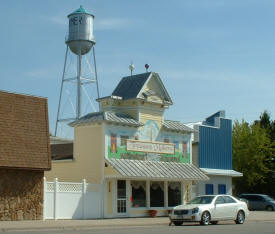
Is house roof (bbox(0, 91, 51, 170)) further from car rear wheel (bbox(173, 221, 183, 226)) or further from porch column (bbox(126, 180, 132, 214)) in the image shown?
car rear wheel (bbox(173, 221, 183, 226))

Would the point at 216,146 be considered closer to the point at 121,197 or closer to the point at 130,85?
the point at 130,85

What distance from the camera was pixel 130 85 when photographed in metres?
35.1

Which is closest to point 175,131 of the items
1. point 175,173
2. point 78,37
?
point 175,173

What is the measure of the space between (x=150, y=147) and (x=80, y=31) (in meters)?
21.2

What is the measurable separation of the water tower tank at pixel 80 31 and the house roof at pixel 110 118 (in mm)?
20140

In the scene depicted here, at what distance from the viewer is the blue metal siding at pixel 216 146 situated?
40.5 metres

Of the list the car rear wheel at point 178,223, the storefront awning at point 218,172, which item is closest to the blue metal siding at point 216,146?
the storefront awning at point 218,172

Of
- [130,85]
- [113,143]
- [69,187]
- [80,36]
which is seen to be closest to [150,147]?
[113,143]

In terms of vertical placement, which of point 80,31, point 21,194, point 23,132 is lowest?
point 21,194

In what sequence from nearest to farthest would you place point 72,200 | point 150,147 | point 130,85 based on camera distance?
point 72,200 → point 150,147 → point 130,85

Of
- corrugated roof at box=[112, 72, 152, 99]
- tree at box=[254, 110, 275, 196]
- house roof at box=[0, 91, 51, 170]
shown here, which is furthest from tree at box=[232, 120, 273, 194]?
house roof at box=[0, 91, 51, 170]

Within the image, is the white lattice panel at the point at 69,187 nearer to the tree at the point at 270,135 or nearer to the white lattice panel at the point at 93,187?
the white lattice panel at the point at 93,187

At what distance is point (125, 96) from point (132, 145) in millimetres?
3324

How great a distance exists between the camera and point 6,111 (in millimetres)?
26859
